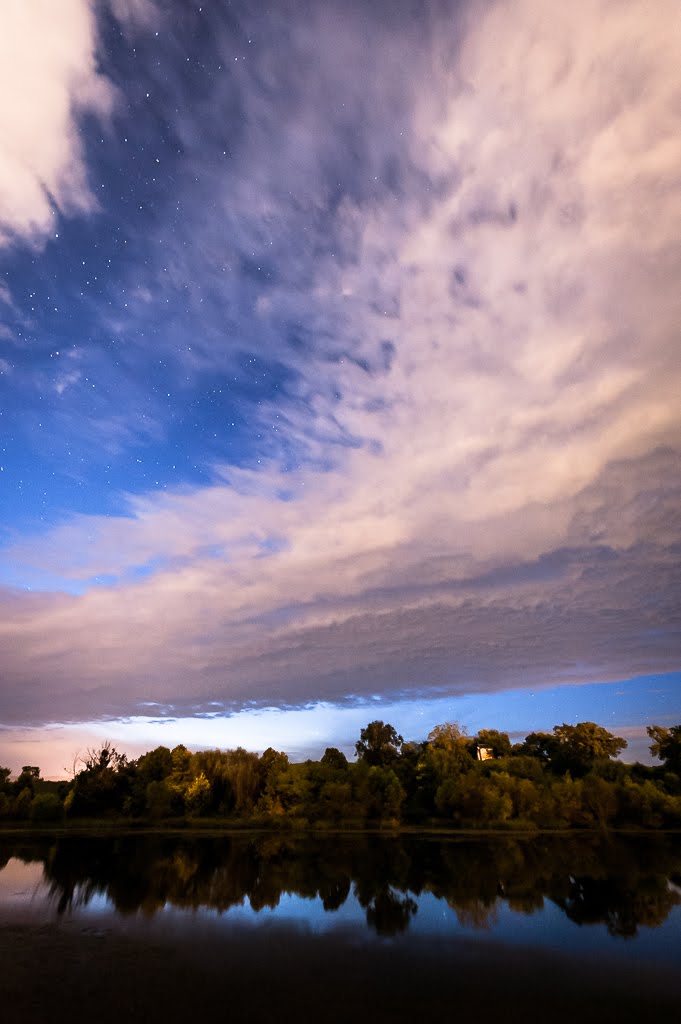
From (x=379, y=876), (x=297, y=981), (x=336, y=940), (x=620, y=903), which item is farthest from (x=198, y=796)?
(x=297, y=981)

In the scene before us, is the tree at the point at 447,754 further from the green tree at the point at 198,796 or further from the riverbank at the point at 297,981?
the riverbank at the point at 297,981

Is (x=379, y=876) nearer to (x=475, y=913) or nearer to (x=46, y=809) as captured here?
(x=475, y=913)

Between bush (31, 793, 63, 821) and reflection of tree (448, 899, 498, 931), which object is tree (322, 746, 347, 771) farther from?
reflection of tree (448, 899, 498, 931)

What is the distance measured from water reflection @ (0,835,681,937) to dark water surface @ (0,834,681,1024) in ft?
0.76

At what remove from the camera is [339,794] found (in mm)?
73938

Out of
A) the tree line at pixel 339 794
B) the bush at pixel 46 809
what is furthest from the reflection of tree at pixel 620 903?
the bush at pixel 46 809

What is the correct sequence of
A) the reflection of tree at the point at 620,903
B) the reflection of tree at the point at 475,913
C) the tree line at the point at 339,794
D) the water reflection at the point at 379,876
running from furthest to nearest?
the tree line at the point at 339,794
the water reflection at the point at 379,876
the reflection of tree at the point at 620,903
the reflection of tree at the point at 475,913

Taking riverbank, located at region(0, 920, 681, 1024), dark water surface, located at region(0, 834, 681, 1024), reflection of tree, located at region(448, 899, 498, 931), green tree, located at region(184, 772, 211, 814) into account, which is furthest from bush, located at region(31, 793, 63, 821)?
reflection of tree, located at region(448, 899, 498, 931)

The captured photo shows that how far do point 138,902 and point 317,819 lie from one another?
160ft

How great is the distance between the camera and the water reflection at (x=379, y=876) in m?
28.0

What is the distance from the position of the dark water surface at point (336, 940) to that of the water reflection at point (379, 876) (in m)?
0.23

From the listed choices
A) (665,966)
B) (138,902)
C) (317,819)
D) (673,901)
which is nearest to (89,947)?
(138,902)

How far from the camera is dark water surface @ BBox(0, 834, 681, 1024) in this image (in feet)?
53.6

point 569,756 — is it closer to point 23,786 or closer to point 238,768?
point 238,768
